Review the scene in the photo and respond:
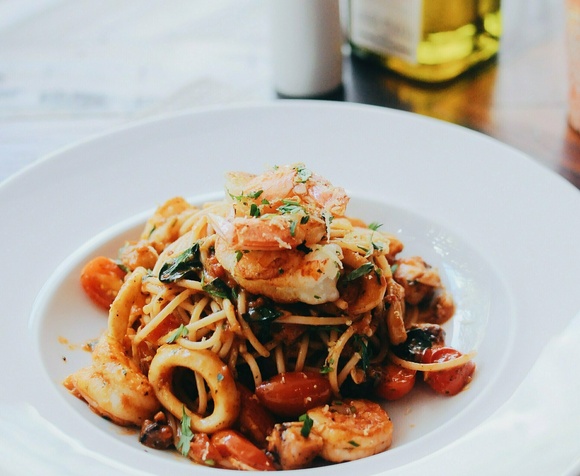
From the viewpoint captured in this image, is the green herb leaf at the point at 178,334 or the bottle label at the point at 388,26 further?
the bottle label at the point at 388,26

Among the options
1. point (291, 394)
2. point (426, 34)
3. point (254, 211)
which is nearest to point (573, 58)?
point (426, 34)

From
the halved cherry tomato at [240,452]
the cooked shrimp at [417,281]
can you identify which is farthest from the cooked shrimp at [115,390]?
the cooked shrimp at [417,281]

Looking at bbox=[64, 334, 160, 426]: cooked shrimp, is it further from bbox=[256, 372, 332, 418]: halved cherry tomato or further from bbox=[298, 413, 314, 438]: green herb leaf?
bbox=[298, 413, 314, 438]: green herb leaf

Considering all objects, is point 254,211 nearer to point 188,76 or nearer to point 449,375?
point 449,375

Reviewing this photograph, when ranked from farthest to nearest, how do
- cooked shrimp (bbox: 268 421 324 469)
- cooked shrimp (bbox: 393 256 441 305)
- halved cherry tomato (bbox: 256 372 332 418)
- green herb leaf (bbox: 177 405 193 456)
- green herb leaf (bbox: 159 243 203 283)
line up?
1. cooked shrimp (bbox: 393 256 441 305)
2. green herb leaf (bbox: 159 243 203 283)
3. halved cherry tomato (bbox: 256 372 332 418)
4. green herb leaf (bbox: 177 405 193 456)
5. cooked shrimp (bbox: 268 421 324 469)

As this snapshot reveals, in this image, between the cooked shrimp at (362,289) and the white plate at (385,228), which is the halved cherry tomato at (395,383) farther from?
the cooked shrimp at (362,289)

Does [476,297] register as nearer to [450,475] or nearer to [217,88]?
[450,475]

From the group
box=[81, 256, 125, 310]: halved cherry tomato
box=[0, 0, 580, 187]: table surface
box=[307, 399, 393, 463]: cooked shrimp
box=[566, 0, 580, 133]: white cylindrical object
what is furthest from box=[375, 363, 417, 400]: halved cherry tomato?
box=[566, 0, 580, 133]: white cylindrical object
